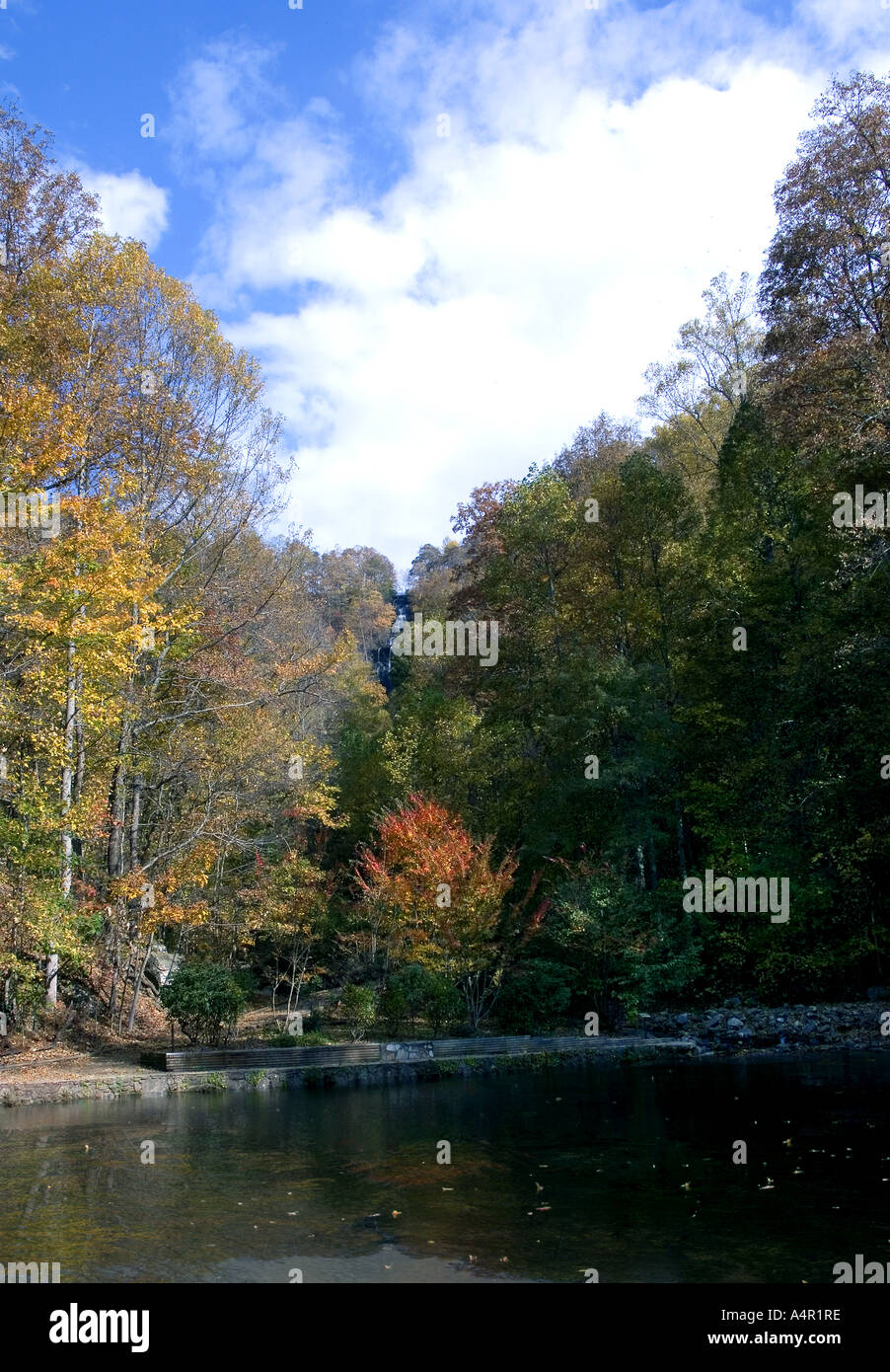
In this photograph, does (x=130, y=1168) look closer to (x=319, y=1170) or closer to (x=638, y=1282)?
(x=319, y=1170)

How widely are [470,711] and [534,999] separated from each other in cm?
1060

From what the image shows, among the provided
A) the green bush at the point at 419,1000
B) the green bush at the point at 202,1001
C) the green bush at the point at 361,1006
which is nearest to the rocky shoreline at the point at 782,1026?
the green bush at the point at 419,1000

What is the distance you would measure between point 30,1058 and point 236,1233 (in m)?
11.0

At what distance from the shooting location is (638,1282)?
219 inches

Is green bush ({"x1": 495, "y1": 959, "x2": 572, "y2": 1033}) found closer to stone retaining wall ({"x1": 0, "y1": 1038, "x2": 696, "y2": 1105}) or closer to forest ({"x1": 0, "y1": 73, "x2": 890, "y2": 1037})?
forest ({"x1": 0, "y1": 73, "x2": 890, "y2": 1037})

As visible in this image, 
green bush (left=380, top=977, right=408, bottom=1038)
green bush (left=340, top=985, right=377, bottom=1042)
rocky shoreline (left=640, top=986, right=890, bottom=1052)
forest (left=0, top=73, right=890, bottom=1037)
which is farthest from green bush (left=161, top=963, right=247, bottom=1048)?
rocky shoreline (left=640, top=986, right=890, bottom=1052)

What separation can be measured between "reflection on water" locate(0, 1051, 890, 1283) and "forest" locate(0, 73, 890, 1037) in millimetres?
5500

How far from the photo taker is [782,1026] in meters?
18.7

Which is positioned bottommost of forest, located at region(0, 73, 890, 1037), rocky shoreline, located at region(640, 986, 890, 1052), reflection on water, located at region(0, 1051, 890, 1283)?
rocky shoreline, located at region(640, 986, 890, 1052)

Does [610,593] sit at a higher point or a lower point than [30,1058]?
higher

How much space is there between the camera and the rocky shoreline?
17719 millimetres

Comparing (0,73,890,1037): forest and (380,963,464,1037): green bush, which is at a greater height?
(0,73,890,1037): forest

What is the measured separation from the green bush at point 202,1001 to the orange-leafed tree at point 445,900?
3548mm
